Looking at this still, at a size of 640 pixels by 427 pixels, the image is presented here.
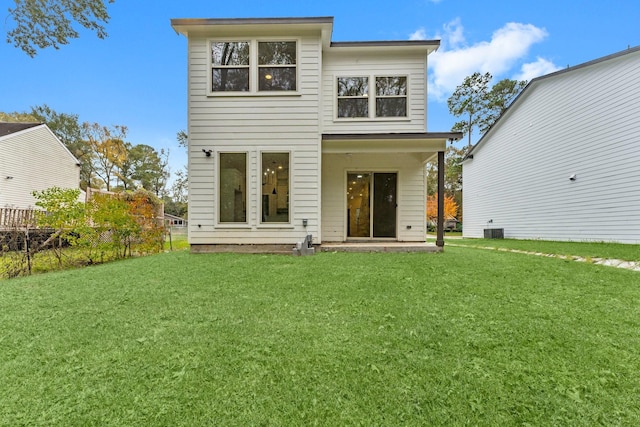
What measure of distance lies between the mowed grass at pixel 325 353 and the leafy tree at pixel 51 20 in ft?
19.1

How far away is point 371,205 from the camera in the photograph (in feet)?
27.4

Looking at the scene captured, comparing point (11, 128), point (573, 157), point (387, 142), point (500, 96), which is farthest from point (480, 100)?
point (11, 128)

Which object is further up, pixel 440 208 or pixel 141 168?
pixel 141 168

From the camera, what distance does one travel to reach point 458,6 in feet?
51.9

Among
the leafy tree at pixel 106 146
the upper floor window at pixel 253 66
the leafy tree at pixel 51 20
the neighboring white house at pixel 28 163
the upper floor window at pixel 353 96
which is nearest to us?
the leafy tree at pixel 51 20

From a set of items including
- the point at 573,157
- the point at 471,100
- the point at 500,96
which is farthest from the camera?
the point at 471,100

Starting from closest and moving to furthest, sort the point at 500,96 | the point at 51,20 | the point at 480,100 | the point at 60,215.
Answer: the point at 60,215, the point at 51,20, the point at 500,96, the point at 480,100

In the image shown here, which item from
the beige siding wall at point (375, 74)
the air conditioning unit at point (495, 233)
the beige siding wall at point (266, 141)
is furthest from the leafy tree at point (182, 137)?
the air conditioning unit at point (495, 233)

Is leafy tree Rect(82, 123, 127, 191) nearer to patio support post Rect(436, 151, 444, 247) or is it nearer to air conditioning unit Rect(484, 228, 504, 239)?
patio support post Rect(436, 151, 444, 247)

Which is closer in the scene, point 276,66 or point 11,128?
point 276,66

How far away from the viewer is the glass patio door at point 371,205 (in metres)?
8.34

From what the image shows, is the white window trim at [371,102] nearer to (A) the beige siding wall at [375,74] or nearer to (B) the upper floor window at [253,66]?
(A) the beige siding wall at [375,74]

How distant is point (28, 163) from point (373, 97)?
1693 centimetres

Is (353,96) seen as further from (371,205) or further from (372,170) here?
(371,205)
